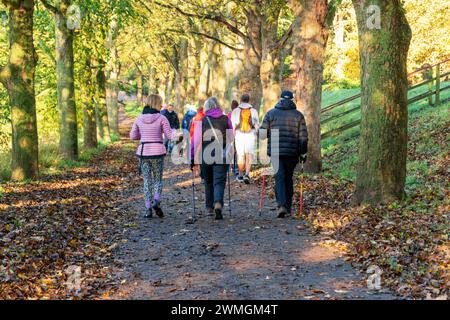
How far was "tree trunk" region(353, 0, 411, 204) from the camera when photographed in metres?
11.1

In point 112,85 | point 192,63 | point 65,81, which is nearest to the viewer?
point 65,81

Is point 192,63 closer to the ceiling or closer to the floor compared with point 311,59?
closer to the ceiling

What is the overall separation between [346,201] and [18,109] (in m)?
8.34

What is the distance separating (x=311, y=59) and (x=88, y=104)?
12793 millimetres

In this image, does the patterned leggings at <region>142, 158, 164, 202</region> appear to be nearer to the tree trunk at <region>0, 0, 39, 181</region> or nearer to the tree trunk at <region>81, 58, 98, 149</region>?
the tree trunk at <region>0, 0, 39, 181</region>

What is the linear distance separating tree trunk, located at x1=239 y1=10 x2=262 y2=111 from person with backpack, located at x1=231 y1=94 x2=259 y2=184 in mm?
7532

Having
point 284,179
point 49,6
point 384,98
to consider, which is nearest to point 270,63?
point 49,6

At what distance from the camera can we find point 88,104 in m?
27.3

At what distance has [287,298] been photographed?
22.7 feet

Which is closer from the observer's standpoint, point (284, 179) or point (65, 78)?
point (284, 179)

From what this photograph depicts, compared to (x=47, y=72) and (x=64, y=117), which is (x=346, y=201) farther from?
(x=47, y=72)

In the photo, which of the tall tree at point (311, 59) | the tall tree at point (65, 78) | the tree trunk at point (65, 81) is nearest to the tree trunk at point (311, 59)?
the tall tree at point (311, 59)

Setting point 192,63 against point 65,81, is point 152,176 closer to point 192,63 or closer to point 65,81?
point 65,81

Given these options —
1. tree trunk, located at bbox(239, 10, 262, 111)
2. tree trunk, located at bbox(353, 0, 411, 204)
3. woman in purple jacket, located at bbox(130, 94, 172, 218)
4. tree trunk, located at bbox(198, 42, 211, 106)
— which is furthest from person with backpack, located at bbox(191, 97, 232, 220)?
tree trunk, located at bbox(198, 42, 211, 106)
